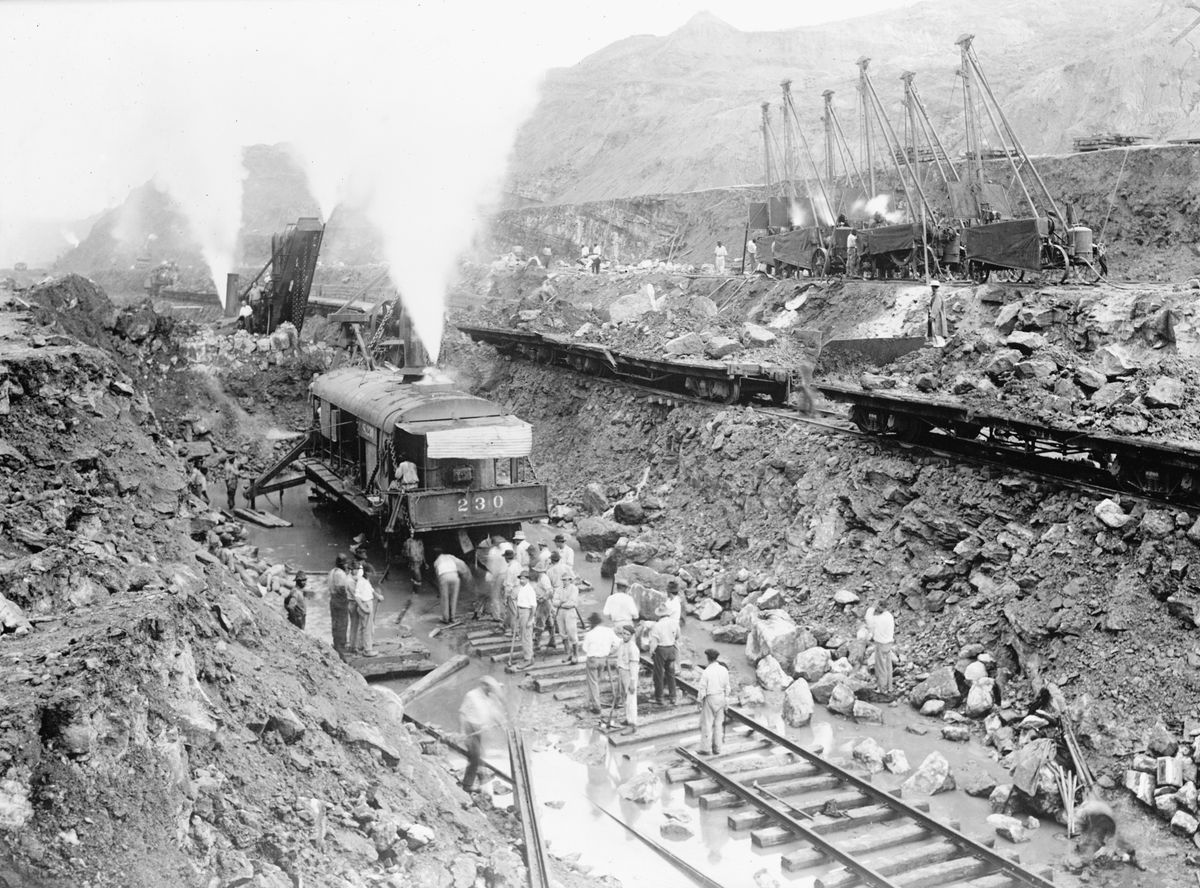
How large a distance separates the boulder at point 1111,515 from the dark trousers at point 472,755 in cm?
691

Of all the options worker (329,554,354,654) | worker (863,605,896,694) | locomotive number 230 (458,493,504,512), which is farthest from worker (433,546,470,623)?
worker (863,605,896,694)

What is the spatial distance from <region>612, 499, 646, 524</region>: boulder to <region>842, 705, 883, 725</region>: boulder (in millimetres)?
7516

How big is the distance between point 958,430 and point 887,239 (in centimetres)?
1325

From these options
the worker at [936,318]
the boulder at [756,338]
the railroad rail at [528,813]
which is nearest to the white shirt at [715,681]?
the railroad rail at [528,813]

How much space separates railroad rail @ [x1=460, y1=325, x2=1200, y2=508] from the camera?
11.1 m

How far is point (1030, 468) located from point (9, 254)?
9615 cm

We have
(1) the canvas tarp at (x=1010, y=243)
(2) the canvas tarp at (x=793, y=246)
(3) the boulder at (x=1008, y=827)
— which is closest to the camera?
(3) the boulder at (x=1008, y=827)

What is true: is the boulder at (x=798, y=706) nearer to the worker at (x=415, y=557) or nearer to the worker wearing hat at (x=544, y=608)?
the worker wearing hat at (x=544, y=608)

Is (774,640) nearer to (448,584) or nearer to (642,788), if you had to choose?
(642,788)

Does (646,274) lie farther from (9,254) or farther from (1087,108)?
(9,254)

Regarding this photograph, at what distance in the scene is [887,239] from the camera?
26.1 metres

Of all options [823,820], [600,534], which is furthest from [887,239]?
[823,820]

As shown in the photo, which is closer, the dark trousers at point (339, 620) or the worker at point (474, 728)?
the worker at point (474, 728)

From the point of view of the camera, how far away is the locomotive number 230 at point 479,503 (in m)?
15.1
